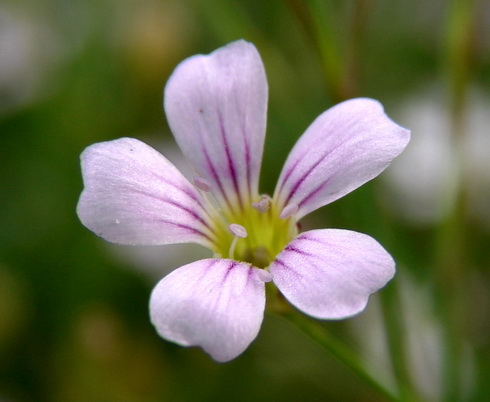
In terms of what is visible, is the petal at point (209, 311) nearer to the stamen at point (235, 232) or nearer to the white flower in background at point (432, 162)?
the stamen at point (235, 232)

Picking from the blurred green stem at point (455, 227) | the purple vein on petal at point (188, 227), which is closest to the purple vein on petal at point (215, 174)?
the purple vein on petal at point (188, 227)

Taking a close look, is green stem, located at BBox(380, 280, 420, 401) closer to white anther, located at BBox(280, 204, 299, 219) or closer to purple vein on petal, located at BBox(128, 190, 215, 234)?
white anther, located at BBox(280, 204, 299, 219)

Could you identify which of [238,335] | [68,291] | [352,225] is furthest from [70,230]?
[238,335]

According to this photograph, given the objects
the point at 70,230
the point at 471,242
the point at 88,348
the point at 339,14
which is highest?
the point at 339,14

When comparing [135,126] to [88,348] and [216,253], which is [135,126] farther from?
[216,253]

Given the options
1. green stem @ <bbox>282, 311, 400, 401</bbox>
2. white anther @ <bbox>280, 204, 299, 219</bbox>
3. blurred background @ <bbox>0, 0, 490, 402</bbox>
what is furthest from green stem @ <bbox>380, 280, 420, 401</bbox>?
white anther @ <bbox>280, 204, 299, 219</bbox>

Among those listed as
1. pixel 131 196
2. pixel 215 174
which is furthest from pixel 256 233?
pixel 131 196
